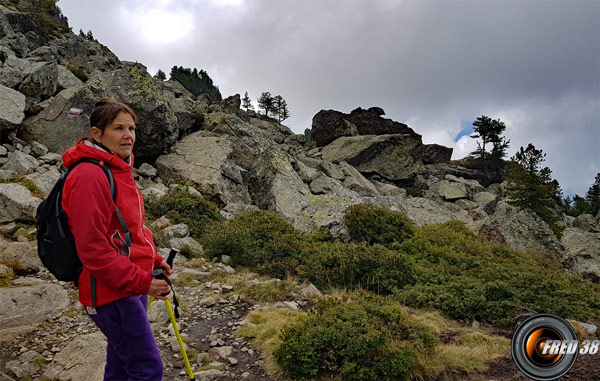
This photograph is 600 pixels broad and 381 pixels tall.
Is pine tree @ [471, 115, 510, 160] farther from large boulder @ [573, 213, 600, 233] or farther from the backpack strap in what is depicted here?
the backpack strap

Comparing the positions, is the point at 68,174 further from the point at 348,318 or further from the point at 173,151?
the point at 173,151

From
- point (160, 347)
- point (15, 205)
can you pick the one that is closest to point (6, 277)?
point (15, 205)

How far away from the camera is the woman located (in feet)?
7.28

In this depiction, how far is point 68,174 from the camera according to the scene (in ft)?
A: 7.67

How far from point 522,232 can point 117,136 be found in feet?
58.6

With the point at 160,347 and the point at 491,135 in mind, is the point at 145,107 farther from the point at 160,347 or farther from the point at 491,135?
the point at 491,135

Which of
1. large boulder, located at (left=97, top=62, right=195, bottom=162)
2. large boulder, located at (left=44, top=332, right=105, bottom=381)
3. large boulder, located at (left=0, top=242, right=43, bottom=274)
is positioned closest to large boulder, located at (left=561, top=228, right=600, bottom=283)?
large boulder, located at (left=44, top=332, right=105, bottom=381)

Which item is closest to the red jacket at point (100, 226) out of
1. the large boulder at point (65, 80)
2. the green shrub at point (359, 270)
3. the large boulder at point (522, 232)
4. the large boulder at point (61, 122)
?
the green shrub at point (359, 270)

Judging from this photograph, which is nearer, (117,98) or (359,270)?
(359,270)

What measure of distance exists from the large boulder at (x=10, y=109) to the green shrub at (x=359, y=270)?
12410 millimetres

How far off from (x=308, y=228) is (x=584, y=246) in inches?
603

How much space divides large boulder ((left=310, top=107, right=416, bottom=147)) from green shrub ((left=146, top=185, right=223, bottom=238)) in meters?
33.1

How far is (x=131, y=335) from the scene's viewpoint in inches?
94.9

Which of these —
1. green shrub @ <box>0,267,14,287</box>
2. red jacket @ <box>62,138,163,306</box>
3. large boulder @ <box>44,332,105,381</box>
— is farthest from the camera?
green shrub @ <box>0,267,14,287</box>
